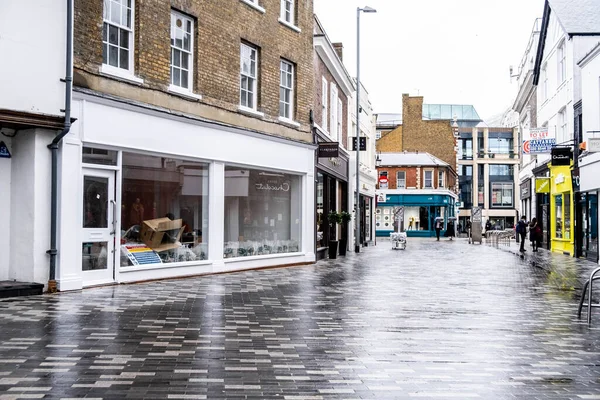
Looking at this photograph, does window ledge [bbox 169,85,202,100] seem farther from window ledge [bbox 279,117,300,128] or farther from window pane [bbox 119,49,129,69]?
window ledge [bbox 279,117,300,128]

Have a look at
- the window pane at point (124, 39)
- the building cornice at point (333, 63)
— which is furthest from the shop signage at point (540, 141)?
the window pane at point (124, 39)

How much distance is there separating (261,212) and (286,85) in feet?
13.8

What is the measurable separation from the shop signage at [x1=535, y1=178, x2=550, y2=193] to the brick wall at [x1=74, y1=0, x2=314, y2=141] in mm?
15479

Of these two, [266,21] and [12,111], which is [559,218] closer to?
[266,21]

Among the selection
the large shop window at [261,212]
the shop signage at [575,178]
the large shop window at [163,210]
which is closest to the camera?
the large shop window at [163,210]

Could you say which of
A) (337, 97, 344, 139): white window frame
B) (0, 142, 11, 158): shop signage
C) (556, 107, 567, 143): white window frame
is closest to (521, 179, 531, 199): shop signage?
(556, 107, 567, 143): white window frame

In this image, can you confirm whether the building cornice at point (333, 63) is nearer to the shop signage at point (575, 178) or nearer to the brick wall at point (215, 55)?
the brick wall at point (215, 55)

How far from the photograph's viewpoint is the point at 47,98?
41.1ft

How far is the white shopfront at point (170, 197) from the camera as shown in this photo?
13.4m

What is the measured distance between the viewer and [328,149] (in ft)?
75.9

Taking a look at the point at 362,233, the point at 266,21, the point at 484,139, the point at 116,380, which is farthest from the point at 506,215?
the point at 116,380

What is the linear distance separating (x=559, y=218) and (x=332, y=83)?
1228cm

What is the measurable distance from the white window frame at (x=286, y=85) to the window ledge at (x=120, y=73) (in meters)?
6.86

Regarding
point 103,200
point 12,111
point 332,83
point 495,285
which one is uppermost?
point 332,83
